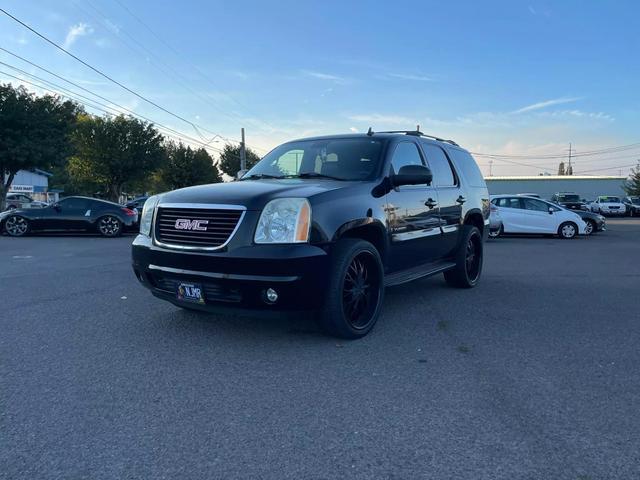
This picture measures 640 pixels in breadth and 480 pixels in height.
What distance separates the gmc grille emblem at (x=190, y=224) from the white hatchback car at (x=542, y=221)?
14.8 meters

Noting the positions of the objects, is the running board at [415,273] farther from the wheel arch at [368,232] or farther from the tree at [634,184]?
the tree at [634,184]

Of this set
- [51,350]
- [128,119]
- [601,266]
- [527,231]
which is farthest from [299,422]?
[128,119]

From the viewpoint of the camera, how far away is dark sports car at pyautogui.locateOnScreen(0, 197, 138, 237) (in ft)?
52.0

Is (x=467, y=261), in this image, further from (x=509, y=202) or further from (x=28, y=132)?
(x=28, y=132)

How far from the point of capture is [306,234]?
408 cm

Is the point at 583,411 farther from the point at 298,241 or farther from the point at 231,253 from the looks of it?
the point at 231,253

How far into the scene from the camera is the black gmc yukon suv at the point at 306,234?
4.05 metres

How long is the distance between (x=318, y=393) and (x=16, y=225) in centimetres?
1561

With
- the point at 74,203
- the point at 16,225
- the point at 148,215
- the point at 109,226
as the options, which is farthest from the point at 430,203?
the point at 16,225

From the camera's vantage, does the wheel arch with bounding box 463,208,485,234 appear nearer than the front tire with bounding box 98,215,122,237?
Yes

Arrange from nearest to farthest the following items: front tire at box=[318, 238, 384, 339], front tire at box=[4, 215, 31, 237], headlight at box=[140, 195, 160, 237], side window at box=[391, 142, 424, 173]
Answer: front tire at box=[318, 238, 384, 339] → headlight at box=[140, 195, 160, 237] → side window at box=[391, 142, 424, 173] → front tire at box=[4, 215, 31, 237]

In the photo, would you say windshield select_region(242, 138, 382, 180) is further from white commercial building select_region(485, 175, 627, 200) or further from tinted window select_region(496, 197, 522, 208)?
white commercial building select_region(485, 175, 627, 200)

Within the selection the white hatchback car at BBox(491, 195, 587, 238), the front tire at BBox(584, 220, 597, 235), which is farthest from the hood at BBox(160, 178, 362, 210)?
the front tire at BBox(584, 220, 597, 235)

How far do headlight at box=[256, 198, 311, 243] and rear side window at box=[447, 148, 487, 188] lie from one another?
3.47 metres
